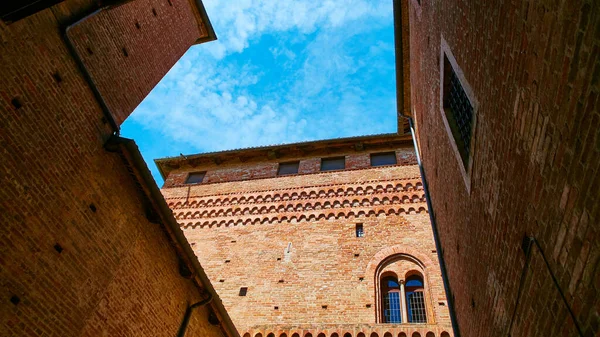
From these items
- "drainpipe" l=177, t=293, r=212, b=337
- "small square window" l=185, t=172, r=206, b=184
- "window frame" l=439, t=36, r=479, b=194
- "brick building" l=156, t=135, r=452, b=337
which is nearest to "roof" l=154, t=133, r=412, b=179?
"brick building" l=156, t=135, r=452, b=337

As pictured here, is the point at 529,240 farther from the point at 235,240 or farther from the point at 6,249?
the point at 235,240

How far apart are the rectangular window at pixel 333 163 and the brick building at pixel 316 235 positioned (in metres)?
0.05

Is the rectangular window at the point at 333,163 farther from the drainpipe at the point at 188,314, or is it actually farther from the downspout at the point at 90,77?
the downspout at the point at 90,77

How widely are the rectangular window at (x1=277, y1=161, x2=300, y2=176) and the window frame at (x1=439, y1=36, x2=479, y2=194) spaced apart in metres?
10.5

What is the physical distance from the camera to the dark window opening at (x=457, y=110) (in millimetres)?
5141

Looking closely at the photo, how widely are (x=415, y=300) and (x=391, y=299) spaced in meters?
0.64

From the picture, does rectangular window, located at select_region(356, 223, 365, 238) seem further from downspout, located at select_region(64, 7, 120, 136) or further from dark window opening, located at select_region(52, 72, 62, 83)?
dark window opening, located at select_region(52, 72, 62, 83)

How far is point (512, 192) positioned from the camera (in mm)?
3455

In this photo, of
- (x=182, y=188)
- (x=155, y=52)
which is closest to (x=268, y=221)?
(x=182, y=188)

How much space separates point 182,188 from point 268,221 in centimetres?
445

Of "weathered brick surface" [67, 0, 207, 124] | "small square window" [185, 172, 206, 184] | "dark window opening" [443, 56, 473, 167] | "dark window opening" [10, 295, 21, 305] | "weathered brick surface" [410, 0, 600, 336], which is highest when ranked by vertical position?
"small square window" [185, 172, 206, 184]

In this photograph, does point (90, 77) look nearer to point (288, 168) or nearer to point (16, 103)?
point (16, 103)

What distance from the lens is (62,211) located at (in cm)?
498

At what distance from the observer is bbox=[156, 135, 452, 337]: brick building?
11367 mm
